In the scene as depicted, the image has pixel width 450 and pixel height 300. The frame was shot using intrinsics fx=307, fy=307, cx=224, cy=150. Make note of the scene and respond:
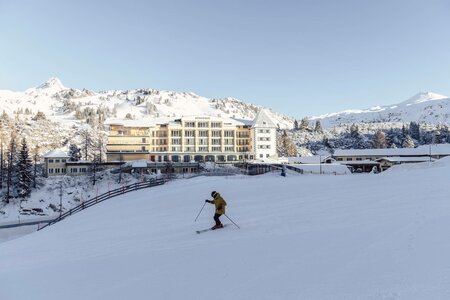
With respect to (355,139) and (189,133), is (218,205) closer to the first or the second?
(189,133)

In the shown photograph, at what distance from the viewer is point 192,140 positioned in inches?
3248

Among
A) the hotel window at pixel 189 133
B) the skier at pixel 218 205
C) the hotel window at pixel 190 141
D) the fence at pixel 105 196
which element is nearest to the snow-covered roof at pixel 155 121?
the hotel window at pixel 189 133

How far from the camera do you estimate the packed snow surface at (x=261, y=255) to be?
273 inches

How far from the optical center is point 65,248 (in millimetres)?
13867

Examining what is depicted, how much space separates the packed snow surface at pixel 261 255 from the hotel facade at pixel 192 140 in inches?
2441

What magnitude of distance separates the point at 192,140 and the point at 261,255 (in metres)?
74.1

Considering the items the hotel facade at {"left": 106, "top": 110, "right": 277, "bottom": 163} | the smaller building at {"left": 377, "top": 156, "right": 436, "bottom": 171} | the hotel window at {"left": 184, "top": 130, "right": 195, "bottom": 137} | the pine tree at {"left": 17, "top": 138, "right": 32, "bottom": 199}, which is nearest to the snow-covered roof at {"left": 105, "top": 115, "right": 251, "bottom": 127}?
the hotel facade at {"left": 106, "top": 110, "right": 277, "bottom": 163}

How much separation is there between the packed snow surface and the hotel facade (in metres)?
62.0

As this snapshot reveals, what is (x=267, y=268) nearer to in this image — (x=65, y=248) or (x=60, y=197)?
(x=65, y=248)

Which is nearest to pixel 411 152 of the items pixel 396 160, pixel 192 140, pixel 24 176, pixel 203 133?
pixel 396 160

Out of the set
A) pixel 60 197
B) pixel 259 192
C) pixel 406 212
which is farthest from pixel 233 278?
pixel 60 197

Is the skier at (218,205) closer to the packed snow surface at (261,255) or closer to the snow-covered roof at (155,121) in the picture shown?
the packed snow surface at (261,255)

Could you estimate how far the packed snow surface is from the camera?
6930 mm

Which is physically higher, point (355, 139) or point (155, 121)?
point (155, 121)
